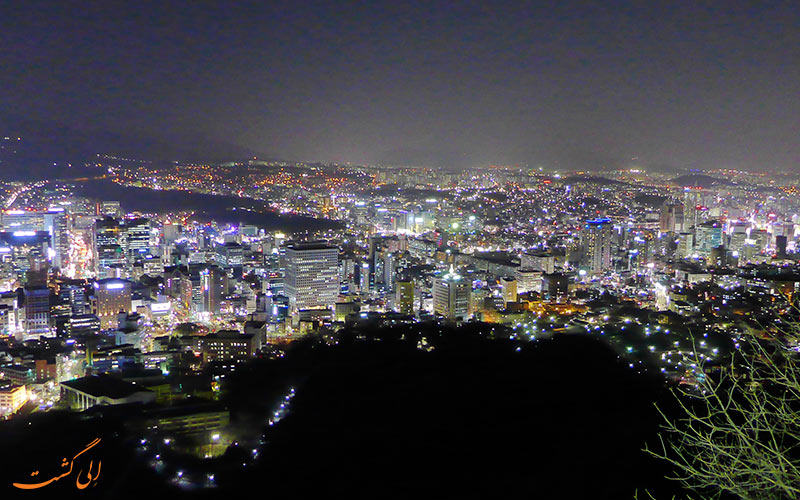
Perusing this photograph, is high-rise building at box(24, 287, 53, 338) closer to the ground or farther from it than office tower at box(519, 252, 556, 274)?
closer to the ground

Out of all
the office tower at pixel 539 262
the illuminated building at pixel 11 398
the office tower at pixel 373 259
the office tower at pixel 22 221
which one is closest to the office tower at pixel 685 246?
the office tower at pixel 539 262

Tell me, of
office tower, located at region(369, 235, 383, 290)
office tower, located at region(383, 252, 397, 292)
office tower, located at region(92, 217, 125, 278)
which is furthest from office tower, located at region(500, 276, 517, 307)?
office tower, located at region(92, 217, 125, 278)

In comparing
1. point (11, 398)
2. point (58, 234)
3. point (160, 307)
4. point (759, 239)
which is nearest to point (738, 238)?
point (759, 239)

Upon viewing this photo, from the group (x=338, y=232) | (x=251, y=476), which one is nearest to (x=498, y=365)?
(x=251, y=476)

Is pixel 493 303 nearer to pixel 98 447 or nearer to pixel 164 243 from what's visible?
pixel 98 447

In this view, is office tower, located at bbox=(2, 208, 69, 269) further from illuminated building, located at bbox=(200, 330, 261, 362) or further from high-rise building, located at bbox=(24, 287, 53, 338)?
illuminated building, located at bbox=(200, 330, 261, 362)

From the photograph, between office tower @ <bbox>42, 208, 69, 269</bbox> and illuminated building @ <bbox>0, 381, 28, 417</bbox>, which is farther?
office tower @ <bbox>42, 208, 69, 269</bbox>

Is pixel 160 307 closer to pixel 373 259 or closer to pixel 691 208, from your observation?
pixel 373 259
